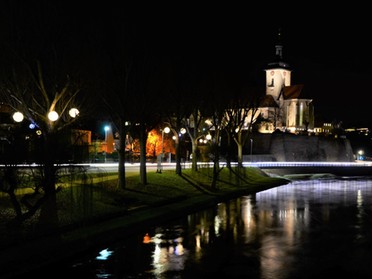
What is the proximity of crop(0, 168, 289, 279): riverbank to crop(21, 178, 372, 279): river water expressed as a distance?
0.70 metres

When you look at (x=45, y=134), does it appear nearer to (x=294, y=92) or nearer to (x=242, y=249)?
(x=242, y=249)

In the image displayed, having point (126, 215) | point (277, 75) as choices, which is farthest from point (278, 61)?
point (126, 215)

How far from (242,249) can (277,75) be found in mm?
127888

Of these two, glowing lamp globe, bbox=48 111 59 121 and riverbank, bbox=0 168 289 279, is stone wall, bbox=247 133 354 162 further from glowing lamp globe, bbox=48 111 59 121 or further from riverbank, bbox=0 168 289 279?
glowing lamp globe, bbox=48 111 59 121

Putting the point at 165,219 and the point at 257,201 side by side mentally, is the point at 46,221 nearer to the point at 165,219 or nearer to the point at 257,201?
the point at 165,219

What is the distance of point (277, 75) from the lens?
14038 centimetres

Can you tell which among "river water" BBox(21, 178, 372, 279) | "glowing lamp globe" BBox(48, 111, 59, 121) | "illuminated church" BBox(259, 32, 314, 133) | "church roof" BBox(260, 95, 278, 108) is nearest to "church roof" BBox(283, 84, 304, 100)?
"illuminated church" BBox(259, 32, 314, 133)

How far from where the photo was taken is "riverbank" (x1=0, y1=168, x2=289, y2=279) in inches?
555

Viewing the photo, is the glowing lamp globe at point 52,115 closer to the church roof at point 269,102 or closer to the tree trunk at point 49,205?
the tree trunk at point 49,205

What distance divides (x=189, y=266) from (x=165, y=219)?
9.31 meters

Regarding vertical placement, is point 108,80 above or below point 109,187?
above

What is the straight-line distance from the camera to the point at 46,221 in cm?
1850

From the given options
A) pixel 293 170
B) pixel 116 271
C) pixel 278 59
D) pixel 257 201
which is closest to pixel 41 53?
pixel 116 271

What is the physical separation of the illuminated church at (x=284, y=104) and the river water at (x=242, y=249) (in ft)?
331
